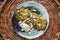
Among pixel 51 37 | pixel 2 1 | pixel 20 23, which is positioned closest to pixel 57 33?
pixel 51 37

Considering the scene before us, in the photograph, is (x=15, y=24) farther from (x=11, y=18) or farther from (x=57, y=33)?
(x=57, y=33)

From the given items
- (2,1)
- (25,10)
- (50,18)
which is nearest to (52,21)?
(50,18)

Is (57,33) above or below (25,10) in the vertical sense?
below

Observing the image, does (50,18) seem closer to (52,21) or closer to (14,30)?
(52,21)

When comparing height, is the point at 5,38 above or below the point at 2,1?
below
